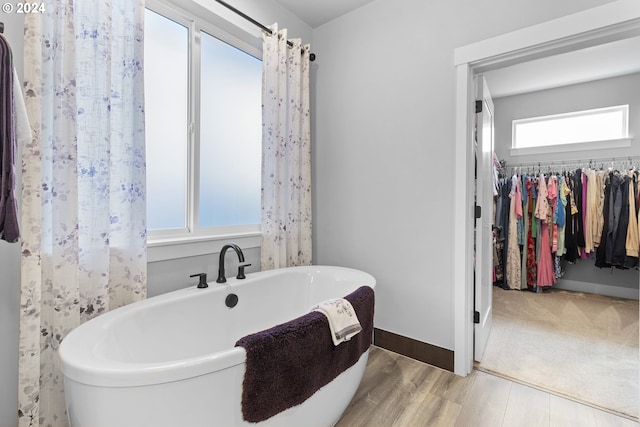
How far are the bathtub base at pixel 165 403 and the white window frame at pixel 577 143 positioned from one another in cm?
453

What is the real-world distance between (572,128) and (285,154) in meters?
3.92

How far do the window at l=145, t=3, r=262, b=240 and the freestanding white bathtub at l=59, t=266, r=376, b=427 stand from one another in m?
0.52

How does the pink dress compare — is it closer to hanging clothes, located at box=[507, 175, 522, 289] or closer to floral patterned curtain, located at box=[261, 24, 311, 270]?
hanging clothes, located at box=[507, 175, 522, 289]

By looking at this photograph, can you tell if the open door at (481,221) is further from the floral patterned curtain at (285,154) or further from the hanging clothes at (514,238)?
the hanging clothes at (514,238)

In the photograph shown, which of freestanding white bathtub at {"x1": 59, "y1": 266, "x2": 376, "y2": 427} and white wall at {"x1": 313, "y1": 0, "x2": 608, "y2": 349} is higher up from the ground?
white wall at {"x1": 313, "y1": 0, "x2": 608, "y2": 349}

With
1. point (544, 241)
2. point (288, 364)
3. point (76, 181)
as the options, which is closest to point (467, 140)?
point (288, 364)

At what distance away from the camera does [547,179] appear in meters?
3.81

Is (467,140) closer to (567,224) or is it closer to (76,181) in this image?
(76,181)

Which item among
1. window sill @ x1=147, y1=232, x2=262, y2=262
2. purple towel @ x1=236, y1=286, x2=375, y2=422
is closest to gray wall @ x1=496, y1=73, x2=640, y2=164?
window sill @ x1=147, y1=232, x2=262, y2=262

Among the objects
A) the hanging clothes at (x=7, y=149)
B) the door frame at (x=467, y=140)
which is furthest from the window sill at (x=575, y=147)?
the hanging clothes at (x=7, y=149)

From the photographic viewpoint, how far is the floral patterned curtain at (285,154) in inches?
89.1

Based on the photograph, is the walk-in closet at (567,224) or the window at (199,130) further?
the walk-in closet at (567,224)

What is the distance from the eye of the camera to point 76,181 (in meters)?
1.36

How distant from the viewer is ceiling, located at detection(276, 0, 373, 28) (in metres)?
2.41
